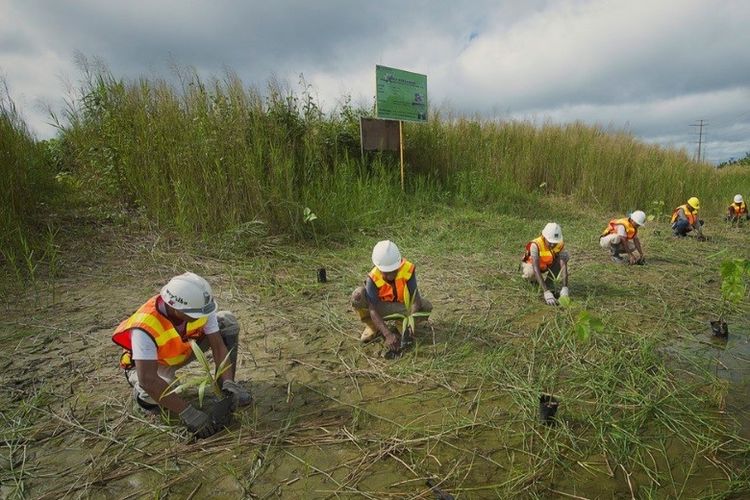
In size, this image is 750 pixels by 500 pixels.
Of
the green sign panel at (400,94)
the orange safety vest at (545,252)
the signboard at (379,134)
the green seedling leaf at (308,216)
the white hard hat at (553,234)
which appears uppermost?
the green sign panel at (400,94)

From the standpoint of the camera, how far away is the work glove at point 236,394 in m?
2.52

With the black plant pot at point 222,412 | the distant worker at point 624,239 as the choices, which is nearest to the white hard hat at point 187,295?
the black plant pot at point 222,412

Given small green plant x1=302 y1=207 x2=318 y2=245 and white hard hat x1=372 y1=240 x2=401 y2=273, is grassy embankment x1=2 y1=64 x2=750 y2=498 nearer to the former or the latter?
small green plant x1=302 y1=207 x2=318 y2=245

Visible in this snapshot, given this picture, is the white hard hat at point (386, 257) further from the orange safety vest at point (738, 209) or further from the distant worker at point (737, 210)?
the orange safety vest at point (738, 209)

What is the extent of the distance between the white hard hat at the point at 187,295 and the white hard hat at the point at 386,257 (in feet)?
4.26

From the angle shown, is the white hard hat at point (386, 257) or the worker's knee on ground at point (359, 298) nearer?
the white hard hat at point (386, 257)

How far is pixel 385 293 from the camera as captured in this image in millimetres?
3369

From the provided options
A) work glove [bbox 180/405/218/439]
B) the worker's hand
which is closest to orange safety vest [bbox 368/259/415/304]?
the worker's hand

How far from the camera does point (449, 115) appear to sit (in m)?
10.5

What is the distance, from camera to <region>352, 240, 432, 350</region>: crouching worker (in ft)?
10.5

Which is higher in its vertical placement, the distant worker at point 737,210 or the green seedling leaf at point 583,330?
the green seedling leaf at point 583,330

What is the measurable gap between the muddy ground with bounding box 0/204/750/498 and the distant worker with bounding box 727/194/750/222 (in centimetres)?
703

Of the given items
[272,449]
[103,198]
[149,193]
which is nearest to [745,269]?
[272,449]

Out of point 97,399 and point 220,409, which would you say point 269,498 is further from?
point 97,399
